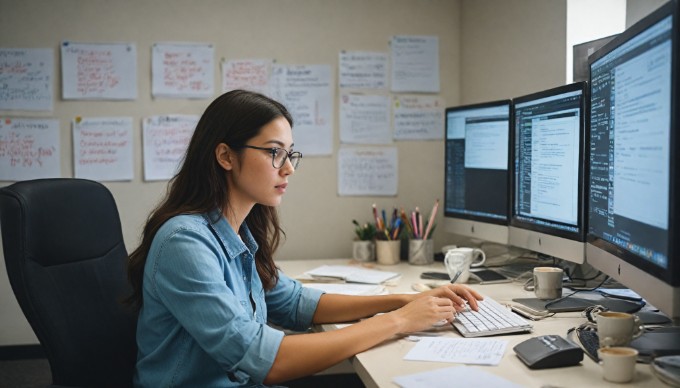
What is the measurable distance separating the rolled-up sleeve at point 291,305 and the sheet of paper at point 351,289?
0.25 metres

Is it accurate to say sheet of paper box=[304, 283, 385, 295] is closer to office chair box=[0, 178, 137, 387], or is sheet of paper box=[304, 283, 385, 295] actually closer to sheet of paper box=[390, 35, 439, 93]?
office chair box=[0, 178, 137, 387]

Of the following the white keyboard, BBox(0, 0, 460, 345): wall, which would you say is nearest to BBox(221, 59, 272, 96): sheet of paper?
BBox(0, 0, 460, 345): wall

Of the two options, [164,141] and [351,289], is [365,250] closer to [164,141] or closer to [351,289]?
[351,289]

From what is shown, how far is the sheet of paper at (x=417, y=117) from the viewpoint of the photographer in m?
2.99

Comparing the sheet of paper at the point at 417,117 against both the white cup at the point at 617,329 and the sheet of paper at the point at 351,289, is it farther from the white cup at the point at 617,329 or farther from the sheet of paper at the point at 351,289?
the white cup at the point at 617,329

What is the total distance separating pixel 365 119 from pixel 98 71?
1.18 m

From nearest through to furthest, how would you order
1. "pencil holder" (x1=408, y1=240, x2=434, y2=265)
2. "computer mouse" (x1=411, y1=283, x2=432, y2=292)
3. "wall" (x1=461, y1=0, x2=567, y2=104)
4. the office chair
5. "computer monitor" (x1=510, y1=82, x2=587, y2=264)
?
the office chair → "computer monitor" (x1=510, y1=82, x2=587, y2=264) → "computer mouse" (x1=411, y1=283, x2=432, y2=292) → "wall" (x1=461, y1=0, x2=567, y2=104) → "pencil holder" (x1=408, y1=240, x2=434, y2=265)

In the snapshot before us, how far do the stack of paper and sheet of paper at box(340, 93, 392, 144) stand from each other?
710 millimetres

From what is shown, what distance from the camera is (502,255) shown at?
2.52 m

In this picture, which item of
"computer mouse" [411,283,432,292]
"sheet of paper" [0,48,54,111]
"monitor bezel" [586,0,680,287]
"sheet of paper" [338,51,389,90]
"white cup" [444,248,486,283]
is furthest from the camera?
"sheet of paper" [338,51,389,90]

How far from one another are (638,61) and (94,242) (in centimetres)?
126

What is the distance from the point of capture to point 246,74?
2896 mm

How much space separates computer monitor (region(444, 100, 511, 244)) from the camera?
2.18 meters

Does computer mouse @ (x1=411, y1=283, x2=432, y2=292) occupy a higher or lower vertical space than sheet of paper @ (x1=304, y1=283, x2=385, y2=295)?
higher
